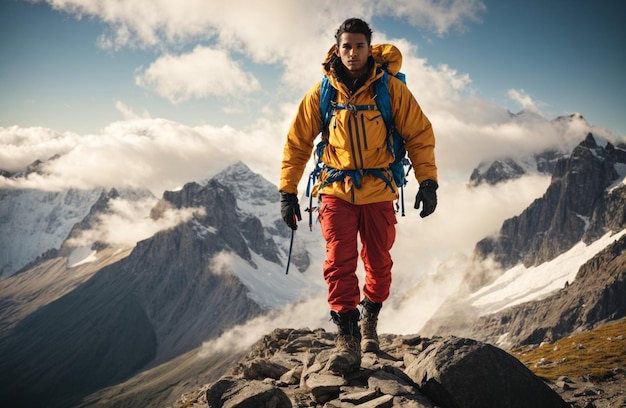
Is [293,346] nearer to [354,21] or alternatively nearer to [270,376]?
[270,376]

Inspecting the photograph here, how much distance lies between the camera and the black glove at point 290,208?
29.4ft

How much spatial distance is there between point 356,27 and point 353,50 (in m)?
0.50

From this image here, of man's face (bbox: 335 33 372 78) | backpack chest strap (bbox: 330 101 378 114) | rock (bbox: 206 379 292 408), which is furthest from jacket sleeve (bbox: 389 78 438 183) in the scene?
rock (bbox: 206 379 292 408)

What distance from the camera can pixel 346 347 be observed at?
856 centimetres

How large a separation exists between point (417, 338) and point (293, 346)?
4.65 m

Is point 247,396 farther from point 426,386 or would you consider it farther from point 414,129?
point 414,129

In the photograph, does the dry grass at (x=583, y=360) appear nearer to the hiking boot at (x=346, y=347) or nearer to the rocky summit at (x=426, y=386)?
the rocky summit at (x=426, y=386)

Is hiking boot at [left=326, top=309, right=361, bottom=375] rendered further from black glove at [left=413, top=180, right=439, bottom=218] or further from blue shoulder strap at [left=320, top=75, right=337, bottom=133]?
blue shoulder strap at [left=320, top=75, right=337, bottom=133]

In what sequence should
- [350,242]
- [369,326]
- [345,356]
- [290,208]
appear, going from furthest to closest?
[369,326], [290,208], [350,242], [345,356]

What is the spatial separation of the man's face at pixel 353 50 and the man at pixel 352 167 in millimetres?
18

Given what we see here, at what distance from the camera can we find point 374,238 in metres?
8.93

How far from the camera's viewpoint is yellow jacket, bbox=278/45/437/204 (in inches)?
328

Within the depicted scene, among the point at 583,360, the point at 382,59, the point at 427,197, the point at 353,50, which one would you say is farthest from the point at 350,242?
the point at 583,360

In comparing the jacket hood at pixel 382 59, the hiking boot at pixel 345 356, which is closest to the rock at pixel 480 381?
the hiking boot at pixel 345 356
